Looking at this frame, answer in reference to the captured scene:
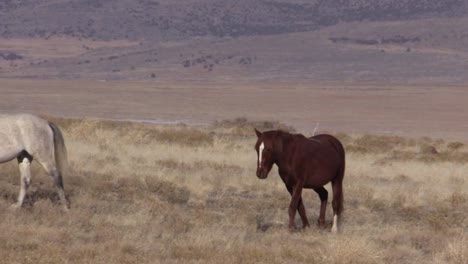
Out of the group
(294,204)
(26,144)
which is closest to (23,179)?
(26,144)

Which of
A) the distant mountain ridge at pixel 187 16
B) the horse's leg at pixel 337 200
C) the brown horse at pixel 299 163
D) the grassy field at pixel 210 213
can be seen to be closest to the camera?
the grassy field at pixel 210 213

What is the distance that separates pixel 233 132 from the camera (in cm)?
3306

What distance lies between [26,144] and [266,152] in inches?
130

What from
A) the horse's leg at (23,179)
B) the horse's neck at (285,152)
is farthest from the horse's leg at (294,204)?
the horse's leg at (23,179)

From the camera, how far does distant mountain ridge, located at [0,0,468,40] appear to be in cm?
13975

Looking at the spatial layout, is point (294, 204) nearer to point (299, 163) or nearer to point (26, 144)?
point (299, 163)

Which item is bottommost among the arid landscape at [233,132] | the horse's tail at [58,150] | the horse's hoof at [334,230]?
the arid landscape at [233,132]

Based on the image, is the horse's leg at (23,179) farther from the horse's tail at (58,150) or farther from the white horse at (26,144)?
the horse's tail at (58,150)

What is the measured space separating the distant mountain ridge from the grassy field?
11691 cm

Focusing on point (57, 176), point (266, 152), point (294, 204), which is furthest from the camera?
point (57, 176)

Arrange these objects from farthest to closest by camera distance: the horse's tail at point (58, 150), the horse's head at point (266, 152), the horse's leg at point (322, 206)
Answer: the horse's tail at point (58, 150)
the horse's leg at point (322, 206)
the horse's head at point (266, 152)

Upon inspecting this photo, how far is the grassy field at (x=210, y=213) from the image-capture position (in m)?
10.6

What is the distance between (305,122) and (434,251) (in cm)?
3403

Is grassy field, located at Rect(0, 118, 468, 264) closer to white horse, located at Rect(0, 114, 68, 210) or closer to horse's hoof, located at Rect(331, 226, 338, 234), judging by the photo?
horse's hoof, located at Rect(331, 226, 338, 234)
